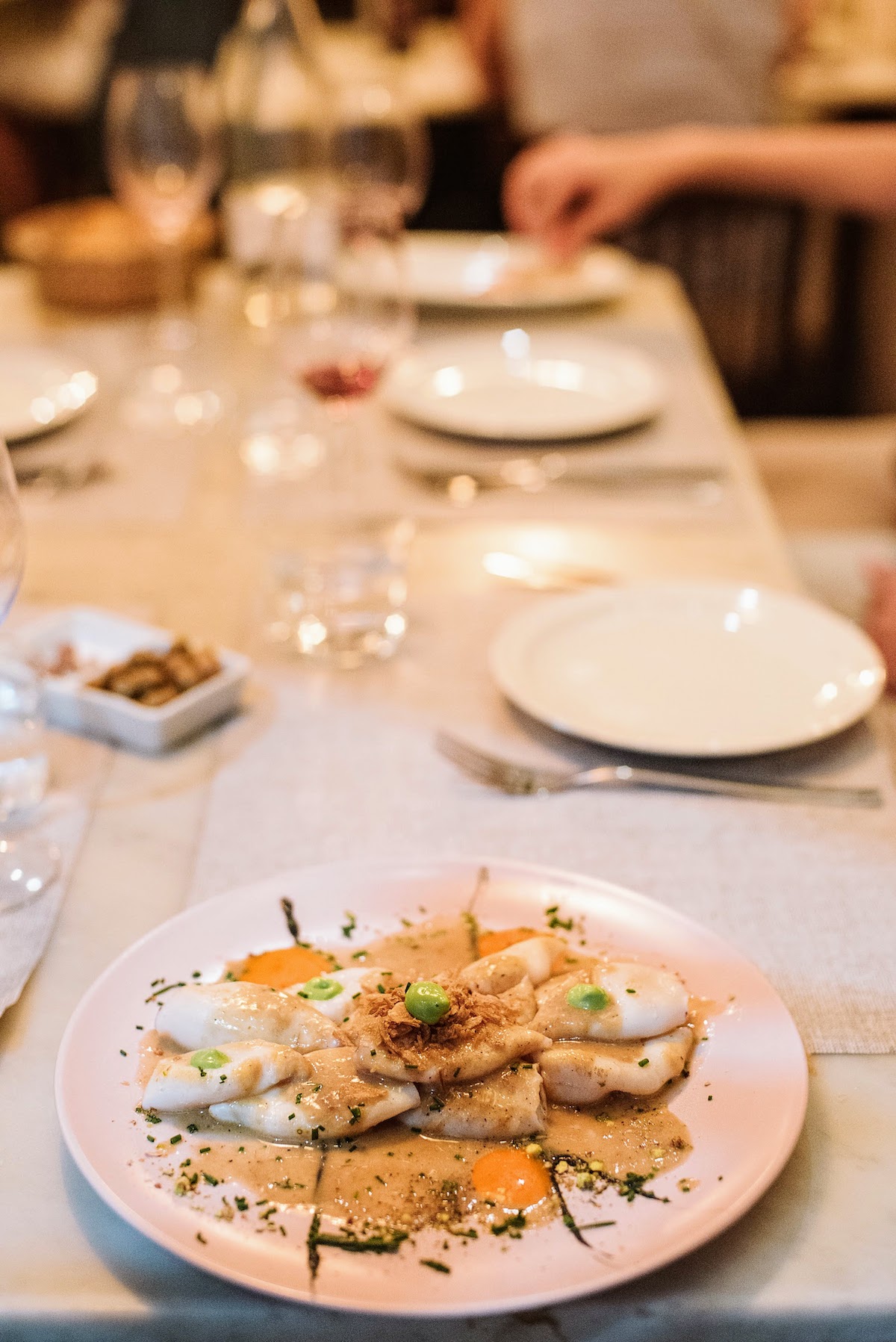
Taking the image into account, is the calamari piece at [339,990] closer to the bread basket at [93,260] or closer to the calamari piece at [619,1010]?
the calamari piece at [619,1010]

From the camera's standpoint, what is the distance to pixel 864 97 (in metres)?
4.22

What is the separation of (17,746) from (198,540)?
18.6 inches

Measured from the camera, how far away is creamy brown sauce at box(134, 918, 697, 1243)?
1.91ft

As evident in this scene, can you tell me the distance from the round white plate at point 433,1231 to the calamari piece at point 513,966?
1.9 inches

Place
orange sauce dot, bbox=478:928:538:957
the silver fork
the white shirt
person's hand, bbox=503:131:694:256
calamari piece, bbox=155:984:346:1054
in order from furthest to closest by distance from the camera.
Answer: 1. the white shirt
2. person's hand, bbox=503:131:694:256
3. the silver fork
4. orange sauce dot, bbox=478:928:538:957
5. calamari piece, bbox=155:984:346:1054

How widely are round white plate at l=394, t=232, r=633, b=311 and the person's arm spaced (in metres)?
0.05

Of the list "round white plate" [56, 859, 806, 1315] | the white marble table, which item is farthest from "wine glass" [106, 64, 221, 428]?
"round white plate" [56, 859, 806, 1315]

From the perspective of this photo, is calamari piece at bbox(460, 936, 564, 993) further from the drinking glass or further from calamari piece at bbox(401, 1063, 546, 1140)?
the drinking glass

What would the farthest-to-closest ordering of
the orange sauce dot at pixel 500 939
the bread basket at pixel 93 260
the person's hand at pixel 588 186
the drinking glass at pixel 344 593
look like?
the person's hand at pixel 588 186
the bread basket at pixel 93 260
the drinking glass at pixel 344 593
the orange sauce dot at pixel 500 939

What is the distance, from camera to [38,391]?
1704mm

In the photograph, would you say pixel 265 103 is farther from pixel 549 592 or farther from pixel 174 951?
pixel 174 951

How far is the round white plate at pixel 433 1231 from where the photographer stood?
0.55 meters

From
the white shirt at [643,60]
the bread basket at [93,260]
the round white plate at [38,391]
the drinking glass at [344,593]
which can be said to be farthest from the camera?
the white shirt at [643,60]

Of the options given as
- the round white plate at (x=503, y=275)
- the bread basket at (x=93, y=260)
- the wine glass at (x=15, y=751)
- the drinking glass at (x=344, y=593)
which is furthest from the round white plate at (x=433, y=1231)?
the bread basket at (x=93, y=260)
